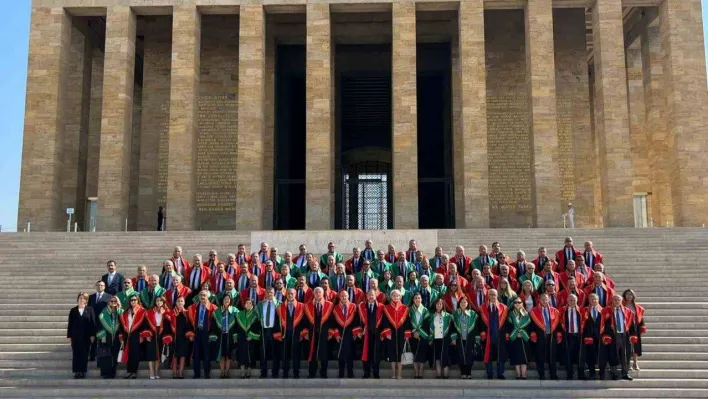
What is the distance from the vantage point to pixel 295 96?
1174 inches

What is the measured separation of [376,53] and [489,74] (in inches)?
188

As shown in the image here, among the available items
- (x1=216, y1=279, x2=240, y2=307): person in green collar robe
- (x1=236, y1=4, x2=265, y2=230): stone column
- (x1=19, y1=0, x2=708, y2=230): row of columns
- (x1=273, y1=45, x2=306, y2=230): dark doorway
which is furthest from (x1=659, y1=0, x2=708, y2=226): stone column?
(x1=216, y1=279, x2=240, y2=307): person in green collar robe

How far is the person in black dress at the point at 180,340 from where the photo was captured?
35.5 ft

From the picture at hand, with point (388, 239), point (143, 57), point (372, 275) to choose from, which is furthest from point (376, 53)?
point (372, 275)

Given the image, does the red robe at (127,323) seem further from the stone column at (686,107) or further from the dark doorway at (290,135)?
the stone column at (686,107)

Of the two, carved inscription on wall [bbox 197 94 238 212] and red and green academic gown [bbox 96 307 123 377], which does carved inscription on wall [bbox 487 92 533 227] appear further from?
red and green academic gown [bbox 96 307 123 377]

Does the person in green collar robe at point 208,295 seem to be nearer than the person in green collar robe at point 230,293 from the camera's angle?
Yes

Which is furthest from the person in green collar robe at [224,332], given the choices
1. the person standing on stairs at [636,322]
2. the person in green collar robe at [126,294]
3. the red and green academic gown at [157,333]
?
the person standing on stairs at [636,322]

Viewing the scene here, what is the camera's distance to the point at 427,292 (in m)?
11.5

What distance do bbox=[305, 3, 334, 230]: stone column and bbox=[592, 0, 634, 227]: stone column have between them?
909cm

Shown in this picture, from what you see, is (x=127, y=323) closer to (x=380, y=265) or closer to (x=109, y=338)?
(x=109, y=338)

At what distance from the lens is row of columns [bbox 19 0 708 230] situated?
80.1 ft

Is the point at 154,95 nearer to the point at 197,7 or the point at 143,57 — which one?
the point at 143,57

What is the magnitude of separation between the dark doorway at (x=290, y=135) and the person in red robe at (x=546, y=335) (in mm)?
17832
